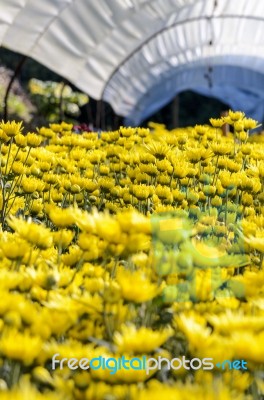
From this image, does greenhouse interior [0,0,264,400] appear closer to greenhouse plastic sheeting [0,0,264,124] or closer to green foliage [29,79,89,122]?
greenhouse plastic sheeting [0,0,264,124]

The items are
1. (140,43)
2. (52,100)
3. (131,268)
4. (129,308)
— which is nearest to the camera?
(129,308)

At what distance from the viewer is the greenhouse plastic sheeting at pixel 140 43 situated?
8.05 m

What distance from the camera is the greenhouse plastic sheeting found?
26.4ft

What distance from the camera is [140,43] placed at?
1173 cm

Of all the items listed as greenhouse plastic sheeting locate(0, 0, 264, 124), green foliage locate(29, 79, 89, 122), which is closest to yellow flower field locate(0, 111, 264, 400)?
greenhouse plastic sheeting locate(0, 0, 264, 124)

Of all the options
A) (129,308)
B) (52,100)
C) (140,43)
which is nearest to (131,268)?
(129,308)

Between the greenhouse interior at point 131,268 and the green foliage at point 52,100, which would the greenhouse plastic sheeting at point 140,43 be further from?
the greenhouse interior at point 131,268

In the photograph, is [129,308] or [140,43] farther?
[140,43]

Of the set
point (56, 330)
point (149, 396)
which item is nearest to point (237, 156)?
point (56, 330)

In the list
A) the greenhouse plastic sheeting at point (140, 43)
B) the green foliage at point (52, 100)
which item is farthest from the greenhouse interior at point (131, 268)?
the green foliage at point (52, 100)

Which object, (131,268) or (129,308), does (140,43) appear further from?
(129,308)

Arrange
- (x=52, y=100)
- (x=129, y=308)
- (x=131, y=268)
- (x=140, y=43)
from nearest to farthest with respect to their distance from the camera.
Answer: (x=129, y=308) < (x=131, y=268) < (x=140, y=43) < (x=52, y=100)

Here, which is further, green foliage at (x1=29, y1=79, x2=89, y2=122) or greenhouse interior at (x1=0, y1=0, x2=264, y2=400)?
green foliage at (x1=29, y1=79, x2=89, y2=122)

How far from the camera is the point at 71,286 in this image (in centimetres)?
140
